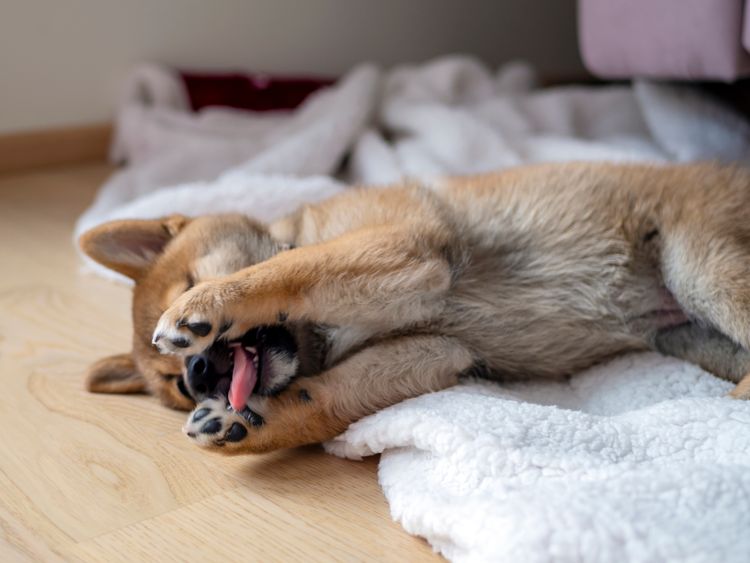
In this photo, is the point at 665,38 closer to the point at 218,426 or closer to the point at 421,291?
the point at 421,291

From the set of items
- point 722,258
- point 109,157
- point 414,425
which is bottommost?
point 109,157

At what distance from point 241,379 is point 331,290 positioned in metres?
0.21

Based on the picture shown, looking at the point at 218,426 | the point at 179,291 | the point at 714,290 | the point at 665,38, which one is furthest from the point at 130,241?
the point at 665,38

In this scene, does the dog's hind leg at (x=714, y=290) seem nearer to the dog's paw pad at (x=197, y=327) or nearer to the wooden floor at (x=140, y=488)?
the wooden floor at (x=140, y=488)

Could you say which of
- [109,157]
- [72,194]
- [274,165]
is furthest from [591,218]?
[109,157]

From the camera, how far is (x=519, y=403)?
4.95ft

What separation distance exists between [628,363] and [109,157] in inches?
104

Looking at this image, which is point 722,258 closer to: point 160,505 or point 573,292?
point 573,292

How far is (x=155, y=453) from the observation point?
62.2 inches

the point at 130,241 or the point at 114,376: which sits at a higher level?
the point at 130,241

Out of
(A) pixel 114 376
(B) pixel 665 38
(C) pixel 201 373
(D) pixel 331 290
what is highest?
(B) pixel 665 38

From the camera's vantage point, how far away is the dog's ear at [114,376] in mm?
1804

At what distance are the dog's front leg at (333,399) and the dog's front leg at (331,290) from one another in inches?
2.5

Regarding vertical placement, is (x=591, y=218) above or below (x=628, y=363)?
above
